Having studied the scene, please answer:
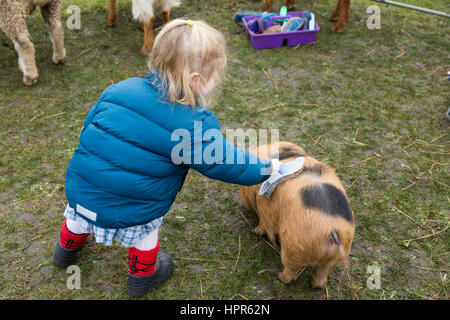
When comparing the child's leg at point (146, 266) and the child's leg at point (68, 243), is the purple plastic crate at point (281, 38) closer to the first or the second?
the child's leg at point (146, 266)

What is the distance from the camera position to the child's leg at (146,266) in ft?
7.35

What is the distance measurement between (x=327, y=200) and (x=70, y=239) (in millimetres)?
1584

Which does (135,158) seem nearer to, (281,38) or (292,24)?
(281,38)

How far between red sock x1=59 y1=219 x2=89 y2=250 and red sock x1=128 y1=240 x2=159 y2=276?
37cm

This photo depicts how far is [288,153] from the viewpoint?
2477 millimetres

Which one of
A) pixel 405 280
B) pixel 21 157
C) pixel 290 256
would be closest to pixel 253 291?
pixel 290 256

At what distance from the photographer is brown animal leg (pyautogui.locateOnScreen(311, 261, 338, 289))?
2.20 meters

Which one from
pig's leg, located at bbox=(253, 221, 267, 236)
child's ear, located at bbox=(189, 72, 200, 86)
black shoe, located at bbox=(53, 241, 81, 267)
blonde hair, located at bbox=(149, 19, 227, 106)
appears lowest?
pig's leg, located at bbox=(253, 221, 267, 236)

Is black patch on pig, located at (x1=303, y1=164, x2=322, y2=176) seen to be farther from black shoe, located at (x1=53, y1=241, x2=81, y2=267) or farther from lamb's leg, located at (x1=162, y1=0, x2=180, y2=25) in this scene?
lamb's leg, located at (x1=162, y1=0, x2=180, y2=25)

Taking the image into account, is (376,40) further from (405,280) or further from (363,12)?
(405,280)

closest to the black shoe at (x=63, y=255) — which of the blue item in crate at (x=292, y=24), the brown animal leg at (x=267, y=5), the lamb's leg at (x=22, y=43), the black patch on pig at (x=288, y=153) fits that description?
the black patch on pig at (x=288, y=153)

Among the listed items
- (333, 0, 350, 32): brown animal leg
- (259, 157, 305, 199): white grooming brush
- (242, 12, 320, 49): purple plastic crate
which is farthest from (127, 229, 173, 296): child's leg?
(333, 0, 350, 32): brown animal leg

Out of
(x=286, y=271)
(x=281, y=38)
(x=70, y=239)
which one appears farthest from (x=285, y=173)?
(x=281, y=38)

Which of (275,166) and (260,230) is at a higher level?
(275,166)
